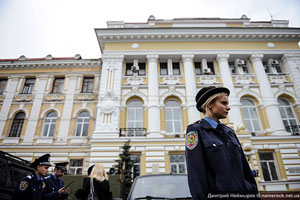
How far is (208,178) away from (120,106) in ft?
45.4

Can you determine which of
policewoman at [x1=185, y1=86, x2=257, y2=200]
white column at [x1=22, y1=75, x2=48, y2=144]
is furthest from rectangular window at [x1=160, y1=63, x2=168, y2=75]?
policewoman at [x1=185, y1=86, x2=257, y2=200]

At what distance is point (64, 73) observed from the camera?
18016 mm

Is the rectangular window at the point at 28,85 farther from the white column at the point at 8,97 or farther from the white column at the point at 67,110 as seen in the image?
the white column at the point at 67,110

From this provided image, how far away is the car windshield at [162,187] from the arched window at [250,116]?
13421 millimetres

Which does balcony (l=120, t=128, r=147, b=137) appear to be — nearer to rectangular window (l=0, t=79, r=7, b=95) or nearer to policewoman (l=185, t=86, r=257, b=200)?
policewoman (l=185, t=86, r=257, b=200)

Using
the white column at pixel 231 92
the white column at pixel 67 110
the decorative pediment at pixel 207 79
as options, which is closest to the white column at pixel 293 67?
the white column at pixel 231 92

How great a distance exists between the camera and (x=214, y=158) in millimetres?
1481

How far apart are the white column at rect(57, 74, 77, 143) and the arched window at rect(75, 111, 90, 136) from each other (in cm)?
80

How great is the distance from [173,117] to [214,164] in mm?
13949

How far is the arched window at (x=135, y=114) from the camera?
1486 centimetres

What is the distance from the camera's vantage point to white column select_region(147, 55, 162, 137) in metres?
13.9

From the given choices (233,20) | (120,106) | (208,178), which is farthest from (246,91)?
(208,178)

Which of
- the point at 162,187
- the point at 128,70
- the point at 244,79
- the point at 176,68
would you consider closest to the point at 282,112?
the point at 244,79

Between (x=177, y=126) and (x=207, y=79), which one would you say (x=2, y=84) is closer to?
(x=177, y=126)
